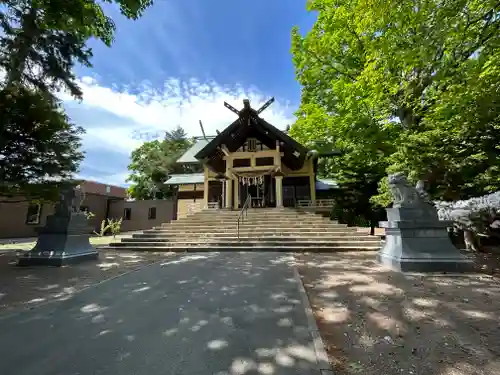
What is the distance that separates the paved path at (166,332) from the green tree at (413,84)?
4816mm

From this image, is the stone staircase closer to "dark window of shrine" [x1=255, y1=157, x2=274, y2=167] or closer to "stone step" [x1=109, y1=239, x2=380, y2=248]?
"stone step" [x1=109, y1=239, x2=380, y2=248]

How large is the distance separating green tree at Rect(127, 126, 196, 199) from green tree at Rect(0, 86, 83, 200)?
2077 cm

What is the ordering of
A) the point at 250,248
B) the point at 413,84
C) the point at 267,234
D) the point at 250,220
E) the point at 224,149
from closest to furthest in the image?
1. the point at 413,84
2. the point at 250,248
3. the point at 267,234
4. the point at 250,220
5. the point at 224,149

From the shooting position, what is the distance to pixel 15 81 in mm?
8086

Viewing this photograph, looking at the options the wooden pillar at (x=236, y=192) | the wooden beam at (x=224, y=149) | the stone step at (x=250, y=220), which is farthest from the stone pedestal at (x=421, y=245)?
the wooden beam at (x=224, y=149)

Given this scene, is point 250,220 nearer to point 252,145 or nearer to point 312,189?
point 312,189

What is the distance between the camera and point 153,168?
30547mm

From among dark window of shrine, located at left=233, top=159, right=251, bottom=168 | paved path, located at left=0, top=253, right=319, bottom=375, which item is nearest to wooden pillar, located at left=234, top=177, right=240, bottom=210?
dark window of shrine, located at left=233, top=159, right=251, bottom=168

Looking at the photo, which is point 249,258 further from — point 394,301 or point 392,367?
point 392,367

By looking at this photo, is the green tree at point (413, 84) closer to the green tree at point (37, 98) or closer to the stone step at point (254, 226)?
the stone step at point (254, 226)

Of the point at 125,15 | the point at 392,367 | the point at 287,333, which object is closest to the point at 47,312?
the point at 287,333

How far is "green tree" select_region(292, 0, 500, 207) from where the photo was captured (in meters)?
4.23

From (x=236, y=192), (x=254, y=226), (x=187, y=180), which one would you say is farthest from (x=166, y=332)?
(x=187, y=180)

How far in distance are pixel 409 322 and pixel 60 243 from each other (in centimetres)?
791
